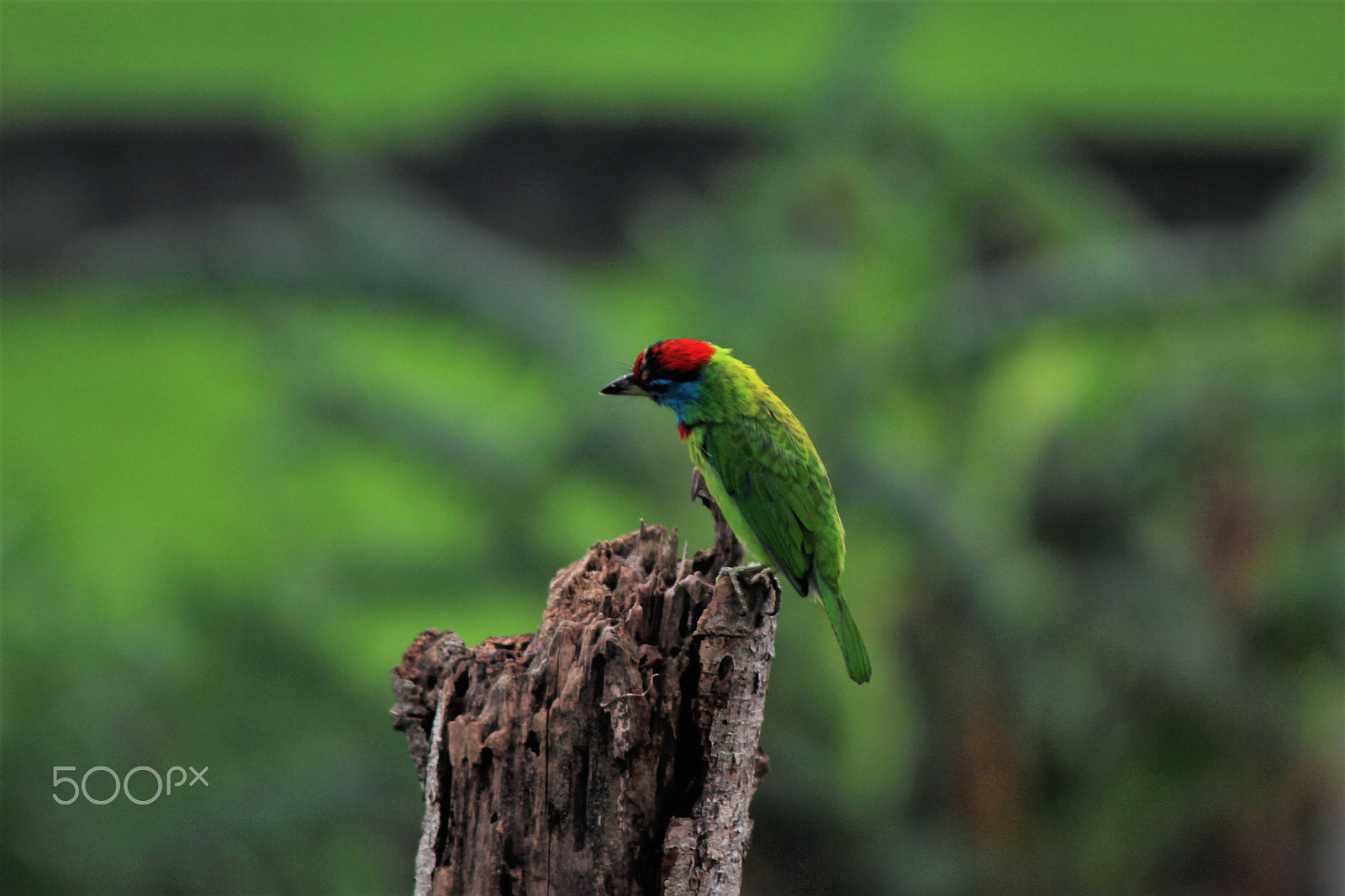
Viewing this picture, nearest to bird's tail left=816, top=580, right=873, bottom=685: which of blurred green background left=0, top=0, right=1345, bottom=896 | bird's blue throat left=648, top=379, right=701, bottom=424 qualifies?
bird's blue throat left=648, top=379, right=701, bottom=424

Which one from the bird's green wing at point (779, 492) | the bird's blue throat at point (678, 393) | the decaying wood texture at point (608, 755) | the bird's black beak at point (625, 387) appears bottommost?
the decaying wood texture at point (608, 755)

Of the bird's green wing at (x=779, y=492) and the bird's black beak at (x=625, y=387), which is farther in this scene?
the bird's black beak at (x=625, y=387)

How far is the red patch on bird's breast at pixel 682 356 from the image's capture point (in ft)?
5.43

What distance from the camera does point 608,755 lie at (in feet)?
4.27

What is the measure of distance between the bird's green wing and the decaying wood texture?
0.17 metres

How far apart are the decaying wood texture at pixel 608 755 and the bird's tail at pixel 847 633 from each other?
22 cm

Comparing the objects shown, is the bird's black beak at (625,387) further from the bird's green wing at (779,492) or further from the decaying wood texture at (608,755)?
the decaying wood texture at (608,755)

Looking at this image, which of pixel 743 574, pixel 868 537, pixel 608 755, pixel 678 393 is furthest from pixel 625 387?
pixel 868 537

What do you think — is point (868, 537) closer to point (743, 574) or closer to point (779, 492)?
point (779, 492)

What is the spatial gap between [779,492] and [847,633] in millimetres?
211

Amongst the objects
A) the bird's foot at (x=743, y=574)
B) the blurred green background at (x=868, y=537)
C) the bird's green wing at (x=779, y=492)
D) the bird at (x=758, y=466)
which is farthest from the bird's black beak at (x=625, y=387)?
the blurred green background at (x=868, y=537)

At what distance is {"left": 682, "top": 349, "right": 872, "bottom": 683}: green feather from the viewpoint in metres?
1.57

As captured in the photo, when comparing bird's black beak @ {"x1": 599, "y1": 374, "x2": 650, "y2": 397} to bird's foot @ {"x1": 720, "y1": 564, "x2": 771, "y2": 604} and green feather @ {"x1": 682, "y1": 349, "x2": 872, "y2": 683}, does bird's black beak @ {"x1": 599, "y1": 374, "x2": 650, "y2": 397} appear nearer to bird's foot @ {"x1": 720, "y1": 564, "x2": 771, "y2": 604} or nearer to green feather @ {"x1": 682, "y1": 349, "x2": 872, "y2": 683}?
green feather @ {"x1": 682, "y1": 349, "x2": 872, "y2": 683}

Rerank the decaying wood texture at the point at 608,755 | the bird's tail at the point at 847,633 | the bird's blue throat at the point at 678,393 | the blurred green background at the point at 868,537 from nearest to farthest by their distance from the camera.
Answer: the decaying wood texture at the point at 608,755 < the bird's tail at the point at 847,633 < the bird's blue throat at the point at 678,393 < the blurred green background at the point at 868,537
